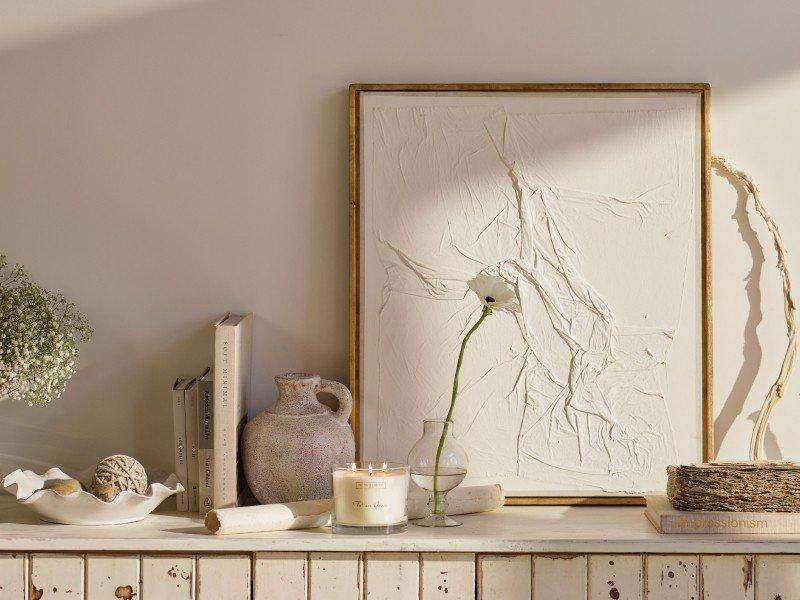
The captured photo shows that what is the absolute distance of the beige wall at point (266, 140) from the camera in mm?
1531

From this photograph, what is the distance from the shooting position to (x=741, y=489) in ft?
4.23

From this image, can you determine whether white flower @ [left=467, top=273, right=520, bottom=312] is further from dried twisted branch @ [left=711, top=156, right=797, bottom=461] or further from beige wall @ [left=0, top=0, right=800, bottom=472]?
dried twisted branch @ [left=711, top=156, right=797, bottom=461]

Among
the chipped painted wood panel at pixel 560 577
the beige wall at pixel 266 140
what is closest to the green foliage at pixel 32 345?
the beige wall at pixel 266 140

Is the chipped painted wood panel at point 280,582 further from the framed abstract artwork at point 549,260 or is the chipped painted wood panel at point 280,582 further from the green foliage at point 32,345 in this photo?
the green foliage at point 32,345

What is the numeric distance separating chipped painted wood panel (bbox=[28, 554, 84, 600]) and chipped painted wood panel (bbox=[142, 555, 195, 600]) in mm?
98

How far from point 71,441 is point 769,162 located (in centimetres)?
135

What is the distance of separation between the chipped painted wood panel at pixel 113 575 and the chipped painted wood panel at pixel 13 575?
94 millimetres

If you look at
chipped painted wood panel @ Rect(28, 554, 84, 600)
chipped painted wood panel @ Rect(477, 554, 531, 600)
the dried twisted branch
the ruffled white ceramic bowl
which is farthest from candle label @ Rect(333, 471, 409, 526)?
the dried twisted branch

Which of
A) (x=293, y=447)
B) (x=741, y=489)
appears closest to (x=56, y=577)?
(x=293, y=447)

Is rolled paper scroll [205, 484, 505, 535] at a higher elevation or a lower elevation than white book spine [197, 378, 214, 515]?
lower

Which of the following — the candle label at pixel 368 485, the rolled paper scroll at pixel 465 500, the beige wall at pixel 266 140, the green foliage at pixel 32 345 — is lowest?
the rolled paper scroll at pixel 465 500

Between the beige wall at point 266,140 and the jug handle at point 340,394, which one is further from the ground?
the beige wall at point 266,140

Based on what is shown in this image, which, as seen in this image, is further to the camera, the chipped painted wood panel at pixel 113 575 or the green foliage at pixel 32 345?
the green foliage at pixel 32 345

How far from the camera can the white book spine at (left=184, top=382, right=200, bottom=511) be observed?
1.43 meters
